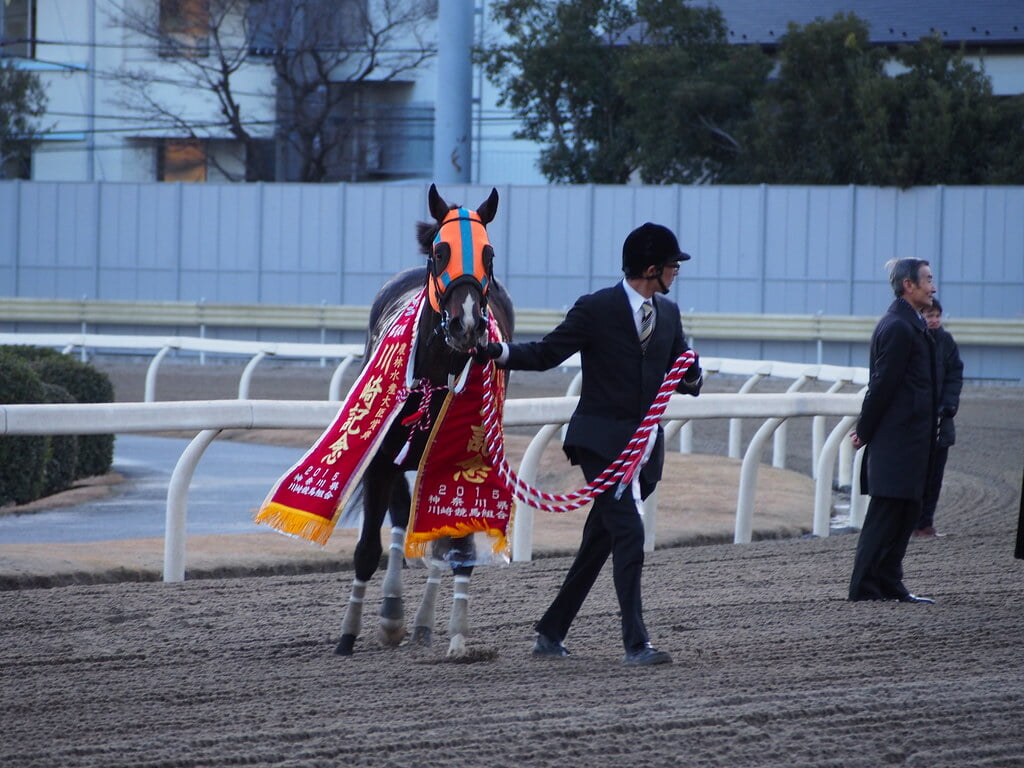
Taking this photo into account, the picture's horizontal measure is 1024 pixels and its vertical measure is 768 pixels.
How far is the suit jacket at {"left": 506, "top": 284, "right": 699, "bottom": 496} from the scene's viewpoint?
5.47m

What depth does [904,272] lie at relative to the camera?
270 inches

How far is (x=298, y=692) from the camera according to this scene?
4.82 meters

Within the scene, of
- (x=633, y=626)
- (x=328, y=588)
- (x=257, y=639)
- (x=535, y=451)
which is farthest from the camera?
(x=535, y=451)

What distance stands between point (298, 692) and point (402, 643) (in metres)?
1.17

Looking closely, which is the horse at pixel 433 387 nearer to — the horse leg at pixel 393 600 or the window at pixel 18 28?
the horse leg at pixel 393 600

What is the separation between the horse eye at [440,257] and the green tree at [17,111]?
90.1 feet

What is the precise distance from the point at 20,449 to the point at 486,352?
5966mm

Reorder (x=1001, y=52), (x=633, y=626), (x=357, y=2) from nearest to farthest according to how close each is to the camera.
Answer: (x=633, y=626) < (x=1001, y=52) < (x=357, y=2)

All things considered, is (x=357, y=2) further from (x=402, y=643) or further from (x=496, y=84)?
(x=402, y=643)

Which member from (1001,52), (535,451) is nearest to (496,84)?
(1001,52)

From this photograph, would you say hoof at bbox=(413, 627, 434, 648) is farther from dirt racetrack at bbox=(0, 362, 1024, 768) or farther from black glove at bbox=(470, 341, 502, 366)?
black glove at bbox=(470, 341, 502, 366)

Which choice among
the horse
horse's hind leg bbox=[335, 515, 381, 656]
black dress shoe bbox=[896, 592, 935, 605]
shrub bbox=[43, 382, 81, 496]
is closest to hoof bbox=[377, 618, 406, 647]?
the horse

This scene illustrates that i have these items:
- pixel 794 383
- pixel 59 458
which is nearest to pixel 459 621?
pixel 59 458

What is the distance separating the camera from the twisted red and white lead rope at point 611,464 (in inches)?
211
